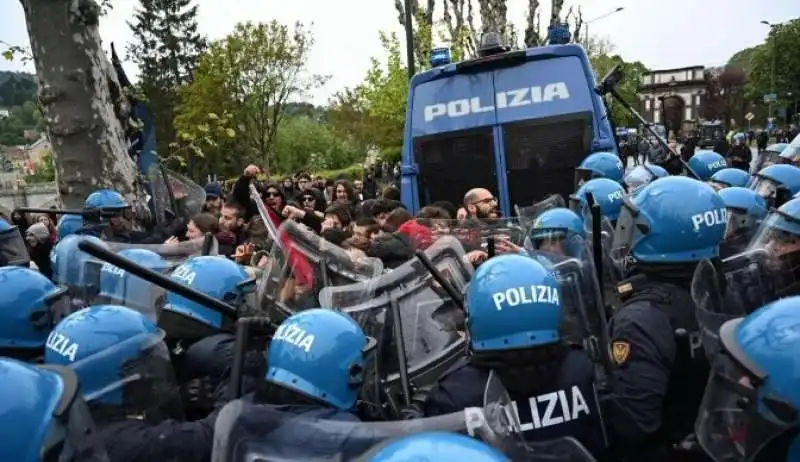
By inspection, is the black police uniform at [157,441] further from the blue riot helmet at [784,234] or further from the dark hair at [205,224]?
the dark hair at [205,224]

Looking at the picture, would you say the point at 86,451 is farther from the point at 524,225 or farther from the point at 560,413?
the point at 524,225

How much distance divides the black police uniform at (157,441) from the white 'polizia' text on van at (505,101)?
560cm

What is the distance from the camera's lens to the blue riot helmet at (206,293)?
123 inches

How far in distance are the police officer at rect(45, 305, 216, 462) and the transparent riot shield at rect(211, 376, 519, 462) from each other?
0.81 metres

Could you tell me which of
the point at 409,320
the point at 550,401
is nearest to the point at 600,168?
the point at 409,320

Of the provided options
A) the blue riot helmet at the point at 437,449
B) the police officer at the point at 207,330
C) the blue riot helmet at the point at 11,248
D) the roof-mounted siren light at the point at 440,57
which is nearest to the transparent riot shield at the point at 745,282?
the blue riot helmet at the point at 437,449

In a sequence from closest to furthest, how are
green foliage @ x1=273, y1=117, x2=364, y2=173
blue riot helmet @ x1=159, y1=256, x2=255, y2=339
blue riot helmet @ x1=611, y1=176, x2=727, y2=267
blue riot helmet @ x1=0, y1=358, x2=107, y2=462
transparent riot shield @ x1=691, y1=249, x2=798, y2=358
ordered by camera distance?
blue riot helmet @ x1=0, y1=358, x2=107, y2=462 < transparent riot shield @ x1=691, y1=249, x2=798, y2=358 < blue riot helmet @ x1=611, y1=176, x2=727, y2=267 < blue riot helmet @ x1=159, y1=256, x2=255, y2=339 < green foliage @ x1=273, y1=117, x2=364, y2=173

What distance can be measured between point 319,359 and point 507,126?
5.48 meters

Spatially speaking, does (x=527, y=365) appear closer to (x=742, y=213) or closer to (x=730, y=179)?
(x=742, y=213)

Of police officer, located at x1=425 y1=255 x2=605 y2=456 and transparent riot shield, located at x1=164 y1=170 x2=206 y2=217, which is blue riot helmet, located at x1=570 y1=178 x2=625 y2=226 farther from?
transparent riot shield, located at x1=164 y1=170 x2=206 y2=217

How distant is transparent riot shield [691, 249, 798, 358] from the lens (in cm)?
246

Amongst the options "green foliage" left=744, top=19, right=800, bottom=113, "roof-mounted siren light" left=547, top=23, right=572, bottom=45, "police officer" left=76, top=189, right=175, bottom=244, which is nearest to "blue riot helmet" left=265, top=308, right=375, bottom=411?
"police officer" left=76, top=189, right=175, bottom=244

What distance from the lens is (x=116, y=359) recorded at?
7.88ft

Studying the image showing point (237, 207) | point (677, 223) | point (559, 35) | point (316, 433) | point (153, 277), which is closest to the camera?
point (316, 433)
